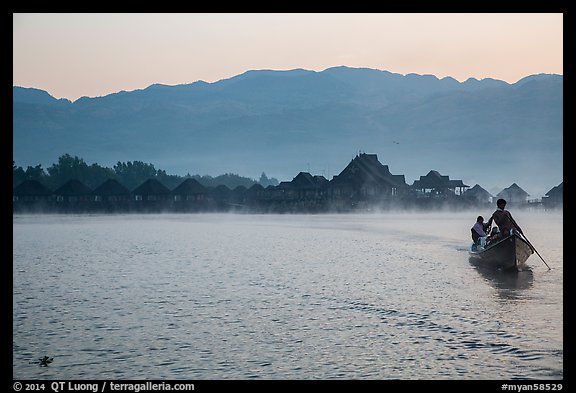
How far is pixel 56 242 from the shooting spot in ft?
153

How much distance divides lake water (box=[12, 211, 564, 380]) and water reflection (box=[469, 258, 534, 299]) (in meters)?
0.08

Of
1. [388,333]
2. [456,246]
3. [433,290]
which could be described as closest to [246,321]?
[388,333]

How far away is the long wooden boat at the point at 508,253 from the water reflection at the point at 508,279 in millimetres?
178

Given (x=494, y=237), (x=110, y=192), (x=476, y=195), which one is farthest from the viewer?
(x=476, y=195)

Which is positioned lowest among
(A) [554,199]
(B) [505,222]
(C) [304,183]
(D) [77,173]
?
(B) [505,222]

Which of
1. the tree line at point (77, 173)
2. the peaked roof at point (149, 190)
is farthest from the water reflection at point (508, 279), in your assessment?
the tree line at point (77, 173)

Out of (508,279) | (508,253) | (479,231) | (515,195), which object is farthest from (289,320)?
(515,195)

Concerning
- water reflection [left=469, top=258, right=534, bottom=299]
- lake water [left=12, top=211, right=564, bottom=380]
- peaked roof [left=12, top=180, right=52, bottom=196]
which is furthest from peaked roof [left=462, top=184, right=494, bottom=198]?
water reflection [left=469, top=258, right=534, bottom=299]

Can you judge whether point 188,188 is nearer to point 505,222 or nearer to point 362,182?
point 362,182

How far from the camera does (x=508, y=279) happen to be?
2144cm

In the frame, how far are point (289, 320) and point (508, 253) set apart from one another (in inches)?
343

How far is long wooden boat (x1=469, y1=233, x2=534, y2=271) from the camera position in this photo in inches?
836

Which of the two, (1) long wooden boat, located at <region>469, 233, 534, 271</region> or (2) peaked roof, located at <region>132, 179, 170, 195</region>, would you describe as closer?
(1) long wooden boat, located at <region>469, 233, 534, 271</region>

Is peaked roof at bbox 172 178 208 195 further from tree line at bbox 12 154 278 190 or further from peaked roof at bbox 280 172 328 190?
tree line at bbox 12 154 278 190
